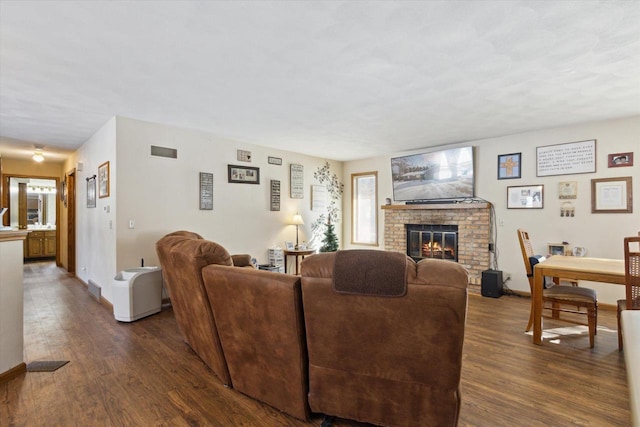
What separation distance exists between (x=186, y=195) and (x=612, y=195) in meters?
5.85

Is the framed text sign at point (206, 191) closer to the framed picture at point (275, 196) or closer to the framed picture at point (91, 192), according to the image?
the framed picture at point (275, 196)

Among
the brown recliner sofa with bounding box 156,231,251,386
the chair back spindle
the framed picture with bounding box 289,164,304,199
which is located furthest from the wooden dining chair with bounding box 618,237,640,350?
the framed picture with bounding box 289,164,304,199

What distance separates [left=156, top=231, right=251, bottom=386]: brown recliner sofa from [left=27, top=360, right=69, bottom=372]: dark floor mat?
101 cm

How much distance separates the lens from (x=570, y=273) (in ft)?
9.61

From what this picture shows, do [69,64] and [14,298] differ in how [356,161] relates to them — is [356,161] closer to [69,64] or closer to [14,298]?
[69,64]

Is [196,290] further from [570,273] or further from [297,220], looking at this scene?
[297,220]

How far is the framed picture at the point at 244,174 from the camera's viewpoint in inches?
209

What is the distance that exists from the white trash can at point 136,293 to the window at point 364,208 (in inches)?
175

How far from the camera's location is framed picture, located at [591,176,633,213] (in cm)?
418

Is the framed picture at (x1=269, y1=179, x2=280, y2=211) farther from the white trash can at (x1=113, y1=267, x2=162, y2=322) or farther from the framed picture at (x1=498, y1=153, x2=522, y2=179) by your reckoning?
the framed picture at (x1=498, y1=153, x2=522, y2=179)

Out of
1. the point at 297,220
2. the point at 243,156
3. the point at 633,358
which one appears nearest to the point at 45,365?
the point at 243,156

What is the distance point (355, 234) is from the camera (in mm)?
7461

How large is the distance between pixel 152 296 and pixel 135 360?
1.35 m

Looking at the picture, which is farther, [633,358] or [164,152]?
[164,152]
